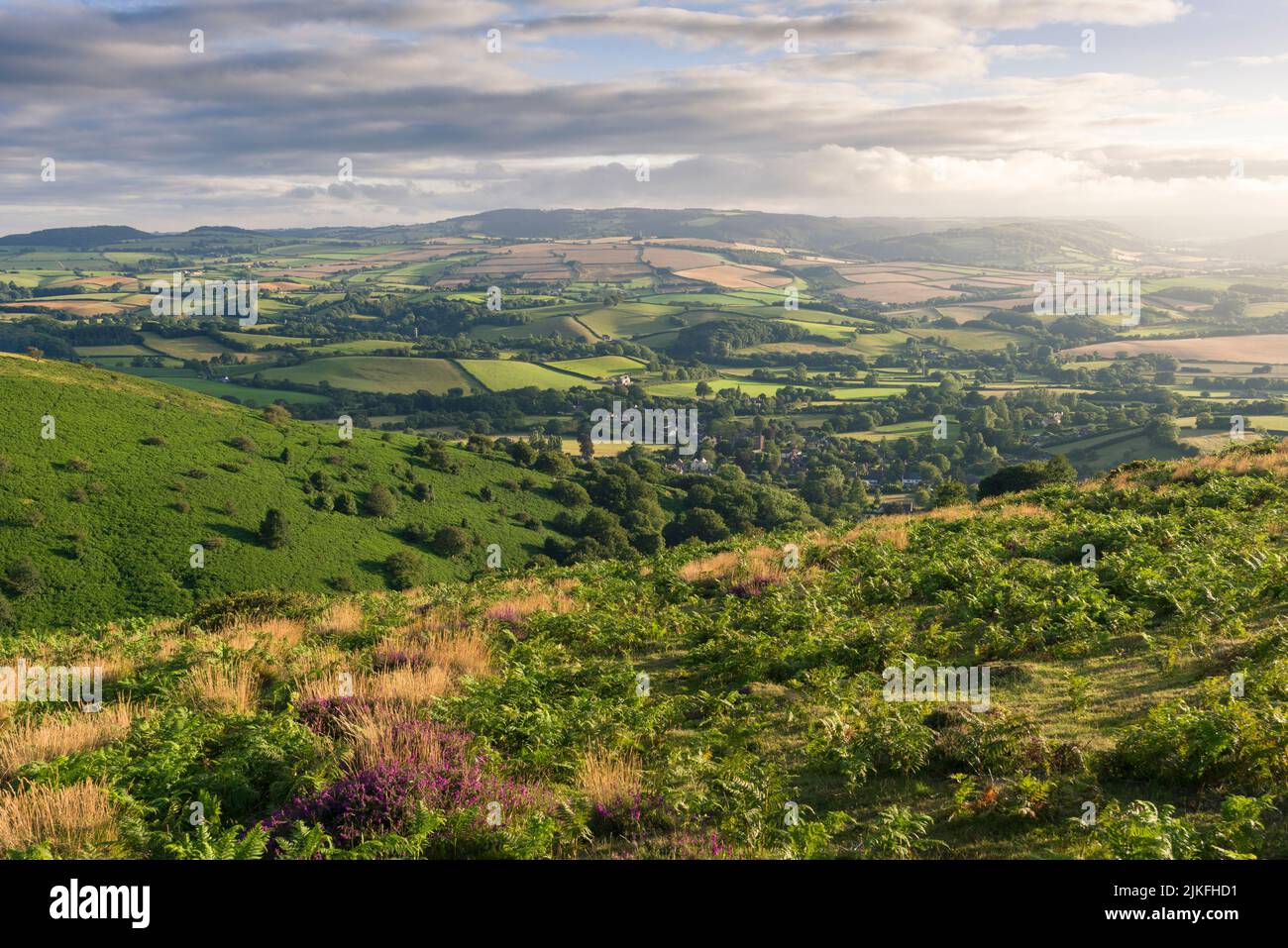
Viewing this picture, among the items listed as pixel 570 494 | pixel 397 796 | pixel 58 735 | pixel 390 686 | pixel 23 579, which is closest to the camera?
pixel 397 796

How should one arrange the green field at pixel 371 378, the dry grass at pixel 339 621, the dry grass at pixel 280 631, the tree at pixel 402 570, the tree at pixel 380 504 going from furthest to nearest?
the green field at pixel 371 378
the tree at pixel 380 504
the tree at pixel 402 570
the dry grass at pixel 339 621
the dry grass at pixel 280 631

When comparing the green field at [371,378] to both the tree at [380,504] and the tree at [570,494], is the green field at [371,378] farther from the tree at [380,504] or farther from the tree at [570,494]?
the tree at [380,504]

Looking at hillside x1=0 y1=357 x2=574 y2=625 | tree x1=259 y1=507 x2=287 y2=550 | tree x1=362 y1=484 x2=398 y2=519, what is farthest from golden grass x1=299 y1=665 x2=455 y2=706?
tree x1=362 y1=484 x2=398 y2=519

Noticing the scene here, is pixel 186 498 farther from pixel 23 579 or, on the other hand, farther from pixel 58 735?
pixel 58 735

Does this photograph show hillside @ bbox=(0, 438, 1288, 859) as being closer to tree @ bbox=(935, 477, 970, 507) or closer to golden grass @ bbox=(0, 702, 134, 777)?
golden grass @ bbox=(0, 702, 134, 777)

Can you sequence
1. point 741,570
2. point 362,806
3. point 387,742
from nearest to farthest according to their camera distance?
point 362,806
point 387,742
point 741,570

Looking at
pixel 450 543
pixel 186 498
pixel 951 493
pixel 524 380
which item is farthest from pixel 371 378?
pixel 951 493

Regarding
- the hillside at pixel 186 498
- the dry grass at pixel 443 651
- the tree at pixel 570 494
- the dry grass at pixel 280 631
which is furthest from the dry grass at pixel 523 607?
the tree at pixel 570 494
